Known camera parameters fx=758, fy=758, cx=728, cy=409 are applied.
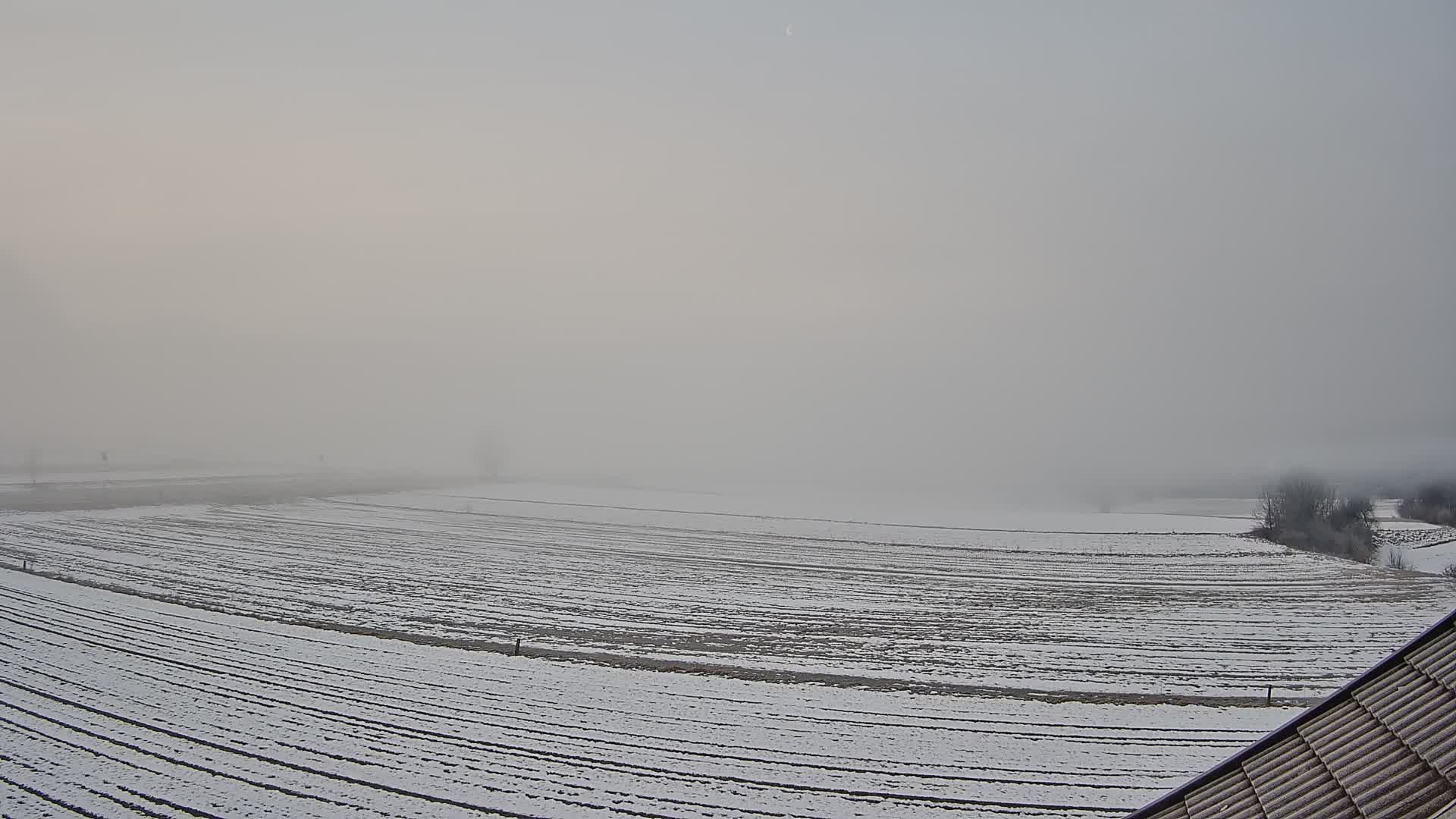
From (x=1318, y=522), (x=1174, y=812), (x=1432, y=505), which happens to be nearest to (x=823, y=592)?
(x=1174, y=812)

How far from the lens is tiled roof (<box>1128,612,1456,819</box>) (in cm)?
475

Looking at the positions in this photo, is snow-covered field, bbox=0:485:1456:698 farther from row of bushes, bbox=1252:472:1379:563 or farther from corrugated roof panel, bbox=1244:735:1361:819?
corrugated roof panel, bbox=1244:735:1361:819

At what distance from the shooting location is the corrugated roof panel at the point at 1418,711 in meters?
4.76

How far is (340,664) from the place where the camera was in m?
23.8

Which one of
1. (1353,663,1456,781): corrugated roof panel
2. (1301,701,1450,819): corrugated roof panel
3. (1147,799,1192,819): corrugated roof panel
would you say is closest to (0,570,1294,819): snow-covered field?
(1147,799,1192,819): corrugated roof panel

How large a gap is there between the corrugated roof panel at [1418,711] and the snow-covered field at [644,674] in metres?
11.2

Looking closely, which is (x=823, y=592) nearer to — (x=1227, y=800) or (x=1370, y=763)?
(x=1227, y=800)

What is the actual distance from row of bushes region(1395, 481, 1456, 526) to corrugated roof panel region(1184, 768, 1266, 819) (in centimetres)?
9308

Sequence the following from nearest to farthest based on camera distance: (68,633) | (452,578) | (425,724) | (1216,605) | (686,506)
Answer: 1. (425,724)
2. (68,633)
3. (1216,605)
4. (452,578)
5. (686,506)

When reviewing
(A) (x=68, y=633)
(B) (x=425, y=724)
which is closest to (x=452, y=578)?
(A) (x=68, y=633)

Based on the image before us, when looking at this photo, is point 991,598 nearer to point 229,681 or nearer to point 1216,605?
point 1216,605

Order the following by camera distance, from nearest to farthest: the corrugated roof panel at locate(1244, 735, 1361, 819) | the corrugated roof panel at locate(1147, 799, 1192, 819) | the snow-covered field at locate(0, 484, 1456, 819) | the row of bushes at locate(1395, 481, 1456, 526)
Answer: the corrugated roof panel at locate(1244, 735, 1361, 819) → the corrugated roof panel at locate(1147, 799, 1192, 819) → the snow-covered field at locate(0, 484, 1456, 819) → the row of bushes at locate(1395, 481, 1456, 526)

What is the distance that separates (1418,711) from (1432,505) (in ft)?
334

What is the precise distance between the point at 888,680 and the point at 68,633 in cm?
2770
